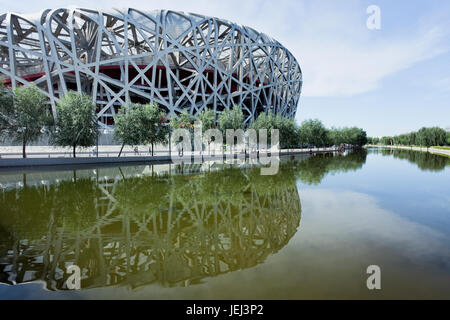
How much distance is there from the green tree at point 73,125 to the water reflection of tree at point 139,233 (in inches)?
540

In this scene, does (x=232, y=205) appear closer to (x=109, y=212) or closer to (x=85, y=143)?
(x=109, y=212)

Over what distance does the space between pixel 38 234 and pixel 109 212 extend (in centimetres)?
197

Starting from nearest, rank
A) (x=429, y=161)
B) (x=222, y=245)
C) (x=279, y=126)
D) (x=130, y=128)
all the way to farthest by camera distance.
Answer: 1. (x=222, y=245)
2. (x=130, y=128)
3. (x=429, y=161)
4. (x=279, y=126)

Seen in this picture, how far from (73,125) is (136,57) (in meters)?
18.7

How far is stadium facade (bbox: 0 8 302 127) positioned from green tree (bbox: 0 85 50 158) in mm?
13662

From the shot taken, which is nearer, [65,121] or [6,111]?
[6,111]

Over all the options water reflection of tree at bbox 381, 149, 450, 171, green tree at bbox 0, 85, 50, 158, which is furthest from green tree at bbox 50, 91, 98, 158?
water reflection of tree at bbox 381, 149, 450, 171

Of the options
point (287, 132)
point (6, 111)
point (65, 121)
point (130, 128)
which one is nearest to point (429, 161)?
point (287, 132)

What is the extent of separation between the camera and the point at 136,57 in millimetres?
37219

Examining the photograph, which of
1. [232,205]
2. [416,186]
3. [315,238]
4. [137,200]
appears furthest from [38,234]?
[416,186]

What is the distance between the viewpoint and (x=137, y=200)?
9211mm

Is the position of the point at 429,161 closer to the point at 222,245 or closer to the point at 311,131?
the point at 311,131

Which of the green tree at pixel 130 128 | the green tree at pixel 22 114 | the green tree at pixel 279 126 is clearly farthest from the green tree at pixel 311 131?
the green tree at pixel 22 114

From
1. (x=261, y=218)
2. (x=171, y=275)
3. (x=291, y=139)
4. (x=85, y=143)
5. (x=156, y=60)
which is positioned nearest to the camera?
(x=171, y=275)
